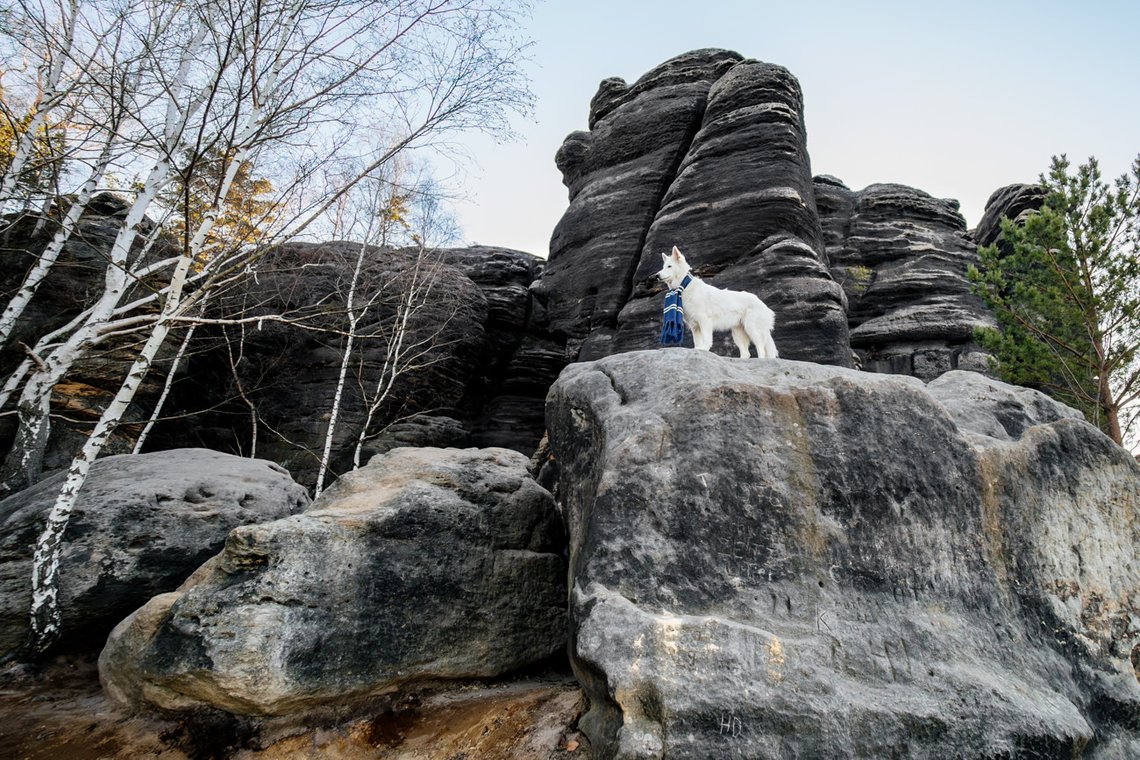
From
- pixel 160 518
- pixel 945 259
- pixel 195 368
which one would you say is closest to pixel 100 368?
pixel 195 368

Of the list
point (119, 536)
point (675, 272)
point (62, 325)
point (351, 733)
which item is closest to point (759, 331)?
point (675, 272)

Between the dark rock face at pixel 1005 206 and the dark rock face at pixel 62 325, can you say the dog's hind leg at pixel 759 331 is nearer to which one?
the dark rock face at pixel 62 325

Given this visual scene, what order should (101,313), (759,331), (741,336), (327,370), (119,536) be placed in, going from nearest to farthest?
(119,536), (101,313), (759,331), (741,336), (327,370)

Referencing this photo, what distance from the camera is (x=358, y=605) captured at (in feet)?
18.4

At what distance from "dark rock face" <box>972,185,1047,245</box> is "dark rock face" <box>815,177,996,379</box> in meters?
1.16

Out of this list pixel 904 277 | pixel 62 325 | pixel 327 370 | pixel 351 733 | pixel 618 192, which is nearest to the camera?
pixel 351 733

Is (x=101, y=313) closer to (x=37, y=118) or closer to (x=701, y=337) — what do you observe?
(x=37, y=118)

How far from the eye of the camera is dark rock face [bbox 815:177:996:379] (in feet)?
64.3

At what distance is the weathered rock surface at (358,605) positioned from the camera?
5109mm

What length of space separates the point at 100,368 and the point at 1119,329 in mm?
24145

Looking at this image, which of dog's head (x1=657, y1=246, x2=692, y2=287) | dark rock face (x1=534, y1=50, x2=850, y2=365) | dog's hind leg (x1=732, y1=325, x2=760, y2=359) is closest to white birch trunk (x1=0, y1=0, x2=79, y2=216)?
dog's head (x1=657, y1=246, x2=692, y2=287)

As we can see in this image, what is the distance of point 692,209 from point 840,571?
1621 cm

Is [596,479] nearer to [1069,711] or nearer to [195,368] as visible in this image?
[1069,711]

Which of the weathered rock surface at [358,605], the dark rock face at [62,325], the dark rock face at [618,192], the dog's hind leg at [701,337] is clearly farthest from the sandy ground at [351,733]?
the dark rock face at [618,192]
